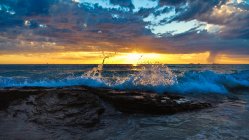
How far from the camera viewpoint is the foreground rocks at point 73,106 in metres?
8.97

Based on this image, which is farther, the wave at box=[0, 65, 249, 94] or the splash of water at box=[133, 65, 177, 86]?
the splash of water at box=[133, 65, 177, 86]

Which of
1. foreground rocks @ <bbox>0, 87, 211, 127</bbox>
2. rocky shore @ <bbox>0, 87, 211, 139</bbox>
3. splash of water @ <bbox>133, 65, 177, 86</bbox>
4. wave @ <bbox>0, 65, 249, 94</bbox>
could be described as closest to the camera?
rocky shore @ <bbox>0, 87, 211, 139</bbox>

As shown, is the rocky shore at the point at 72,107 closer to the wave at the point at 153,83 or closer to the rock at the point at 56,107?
the rock at the point at 56,107

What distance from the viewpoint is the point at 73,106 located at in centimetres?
1073

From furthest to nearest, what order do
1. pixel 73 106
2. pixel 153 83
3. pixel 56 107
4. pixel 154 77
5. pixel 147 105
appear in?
pixel 154 77
pixel 153 83
pixel 147 105
pixel 73 106
pixel 56 107

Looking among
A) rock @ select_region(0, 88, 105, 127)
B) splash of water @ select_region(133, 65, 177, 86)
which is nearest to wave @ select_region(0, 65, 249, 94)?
splash of water @ select_region(133, 65, 177, 86)

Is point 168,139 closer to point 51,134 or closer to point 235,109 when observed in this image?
point 51,134

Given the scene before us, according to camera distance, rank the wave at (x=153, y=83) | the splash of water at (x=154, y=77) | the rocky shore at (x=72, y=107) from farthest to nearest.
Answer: the splash of water at (x=154, y=77), the wave at (x=153, y=83), the rocky shore at (x=72, y=107)

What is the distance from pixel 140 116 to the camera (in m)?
9.71

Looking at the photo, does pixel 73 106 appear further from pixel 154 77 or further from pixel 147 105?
pixel 154 77

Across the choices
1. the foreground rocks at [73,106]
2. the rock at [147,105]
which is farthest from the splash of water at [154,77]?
the rock at [147,105]

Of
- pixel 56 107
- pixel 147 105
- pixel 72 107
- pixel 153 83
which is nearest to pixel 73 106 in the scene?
pixel 72 107

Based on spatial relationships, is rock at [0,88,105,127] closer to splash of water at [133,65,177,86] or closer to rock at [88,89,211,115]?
rock at [88,89,211,115]

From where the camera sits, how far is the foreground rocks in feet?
29.4
